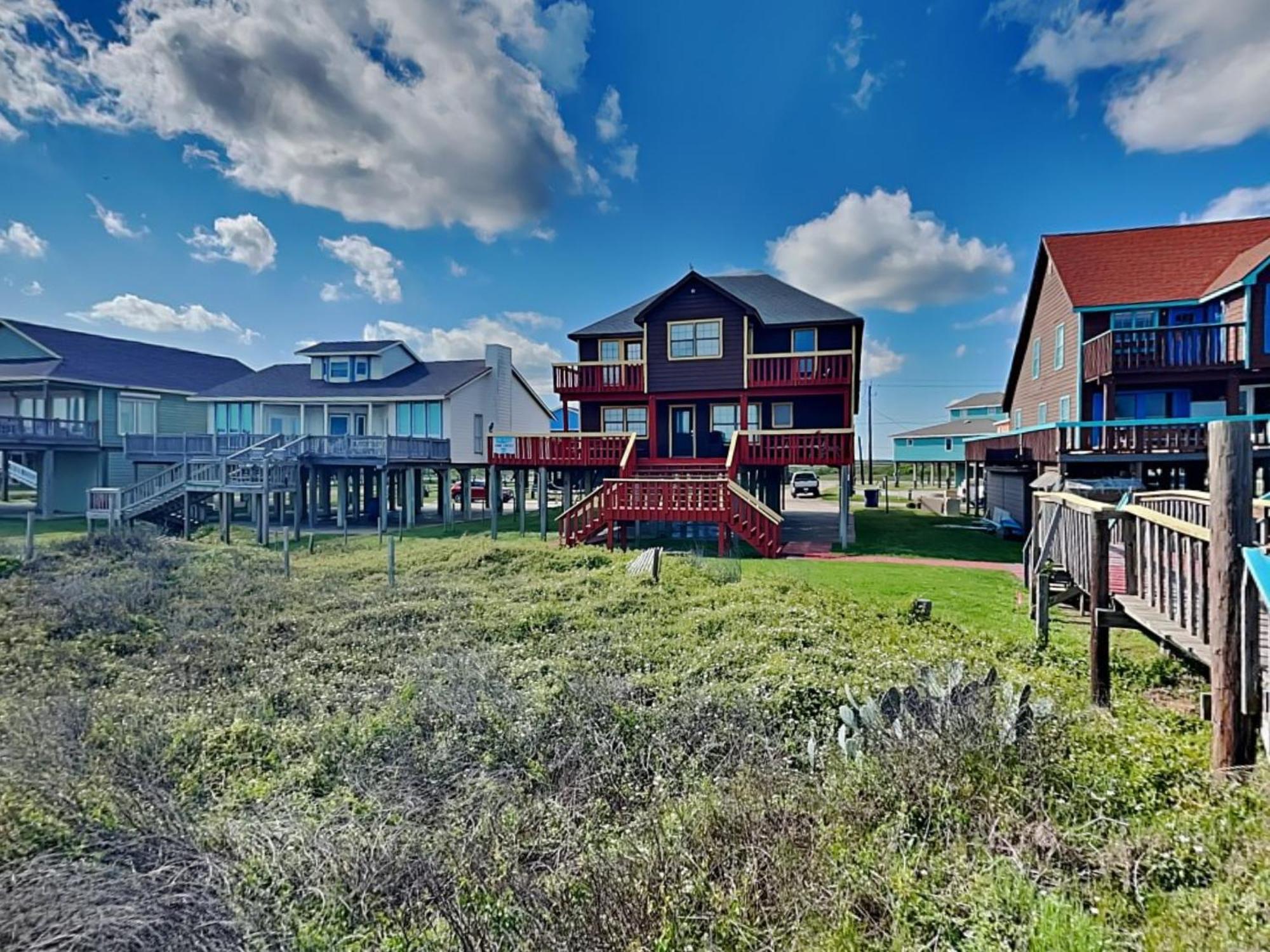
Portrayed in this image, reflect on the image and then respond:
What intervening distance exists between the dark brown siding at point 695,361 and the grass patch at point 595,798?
42.4 ft

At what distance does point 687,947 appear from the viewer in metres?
3.05

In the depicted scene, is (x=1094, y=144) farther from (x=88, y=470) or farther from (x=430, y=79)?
(x=88, y=470)

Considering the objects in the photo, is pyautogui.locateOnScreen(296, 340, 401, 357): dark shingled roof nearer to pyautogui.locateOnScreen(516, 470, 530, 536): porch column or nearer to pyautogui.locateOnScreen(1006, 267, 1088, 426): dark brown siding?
pyautogui.locateOnScreen(516, 470, 530, 536): porch column

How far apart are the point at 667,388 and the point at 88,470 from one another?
25.2 m

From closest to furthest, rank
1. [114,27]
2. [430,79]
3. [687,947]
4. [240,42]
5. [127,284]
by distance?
[687,947] → [240,42] → [114,27] → [430,79] → [127,284]

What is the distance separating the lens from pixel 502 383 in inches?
1200

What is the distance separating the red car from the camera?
32.0 meters

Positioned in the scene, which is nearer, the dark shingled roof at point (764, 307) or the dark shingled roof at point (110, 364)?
the dark shingled roof at point (764, 307)

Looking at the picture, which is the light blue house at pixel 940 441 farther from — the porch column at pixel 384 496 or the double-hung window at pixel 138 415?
the double-hung window at pixel 138 415

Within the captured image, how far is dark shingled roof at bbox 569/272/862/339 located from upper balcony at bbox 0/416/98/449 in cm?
2051

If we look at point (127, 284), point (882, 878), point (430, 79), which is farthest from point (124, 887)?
point (127, 284)

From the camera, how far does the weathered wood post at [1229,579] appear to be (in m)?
3.71

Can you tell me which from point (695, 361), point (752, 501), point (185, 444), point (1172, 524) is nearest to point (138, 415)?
point (185, 444)

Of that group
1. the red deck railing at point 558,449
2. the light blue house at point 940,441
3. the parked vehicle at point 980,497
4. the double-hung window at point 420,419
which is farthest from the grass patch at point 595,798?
the light blue house at point 940,441
